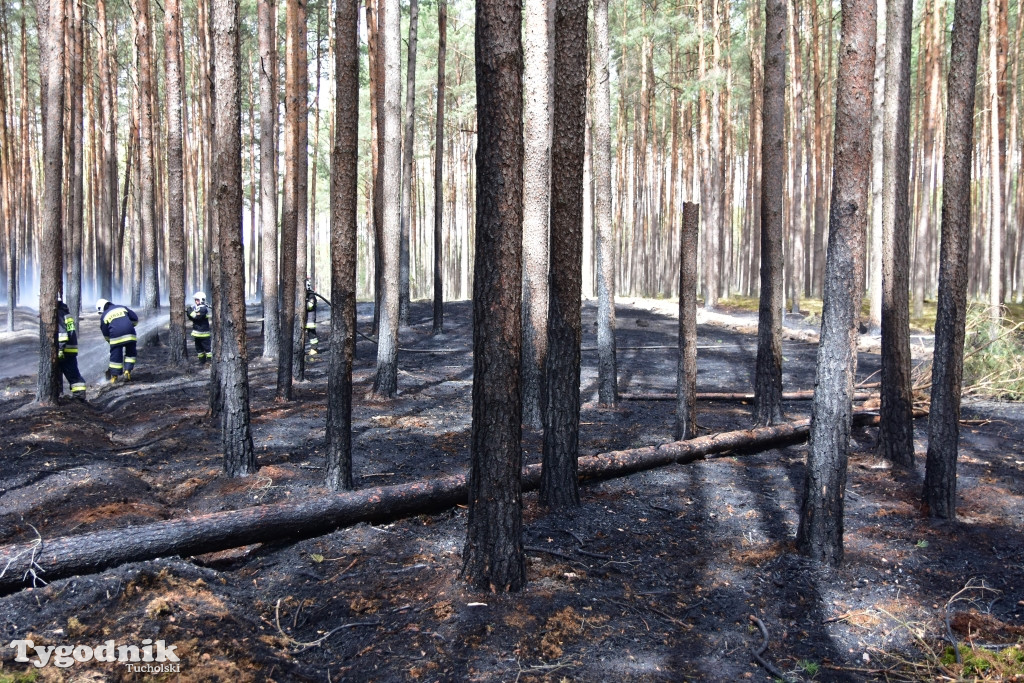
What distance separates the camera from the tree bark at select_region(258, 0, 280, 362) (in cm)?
1188

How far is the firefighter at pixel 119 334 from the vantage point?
12062 millimetres

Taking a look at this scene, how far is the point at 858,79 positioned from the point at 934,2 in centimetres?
2189

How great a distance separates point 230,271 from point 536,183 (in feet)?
11.6

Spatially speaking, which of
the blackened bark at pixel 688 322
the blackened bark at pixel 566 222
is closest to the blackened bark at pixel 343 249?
Answer: the blackened bark at pixel 566 222

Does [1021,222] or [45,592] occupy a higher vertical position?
[1021,222]

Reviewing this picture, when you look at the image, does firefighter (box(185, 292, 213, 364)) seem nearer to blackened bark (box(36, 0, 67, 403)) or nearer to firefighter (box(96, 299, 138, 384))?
firefighter (box(96, 299, 138, 384))

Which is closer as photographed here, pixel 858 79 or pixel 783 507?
pixel 858 79

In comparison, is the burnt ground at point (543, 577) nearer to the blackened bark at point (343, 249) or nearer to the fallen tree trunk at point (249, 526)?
the fallen tree trunk at point (249, 526)

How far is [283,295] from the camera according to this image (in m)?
10.6

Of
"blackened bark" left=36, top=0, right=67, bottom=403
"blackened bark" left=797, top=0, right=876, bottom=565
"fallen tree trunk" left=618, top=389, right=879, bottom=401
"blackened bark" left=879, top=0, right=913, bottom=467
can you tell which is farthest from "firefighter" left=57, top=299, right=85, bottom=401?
"blackened bark" left=879, top=0, right=913, bottom=467

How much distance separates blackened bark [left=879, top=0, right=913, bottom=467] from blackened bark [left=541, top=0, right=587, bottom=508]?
3002 mm

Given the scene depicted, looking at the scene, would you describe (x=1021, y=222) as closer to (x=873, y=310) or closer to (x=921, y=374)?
(x=873, y=310)

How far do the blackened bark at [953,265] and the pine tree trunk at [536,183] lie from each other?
11.9ft

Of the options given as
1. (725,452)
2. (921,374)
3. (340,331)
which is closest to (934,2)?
(921,374)
